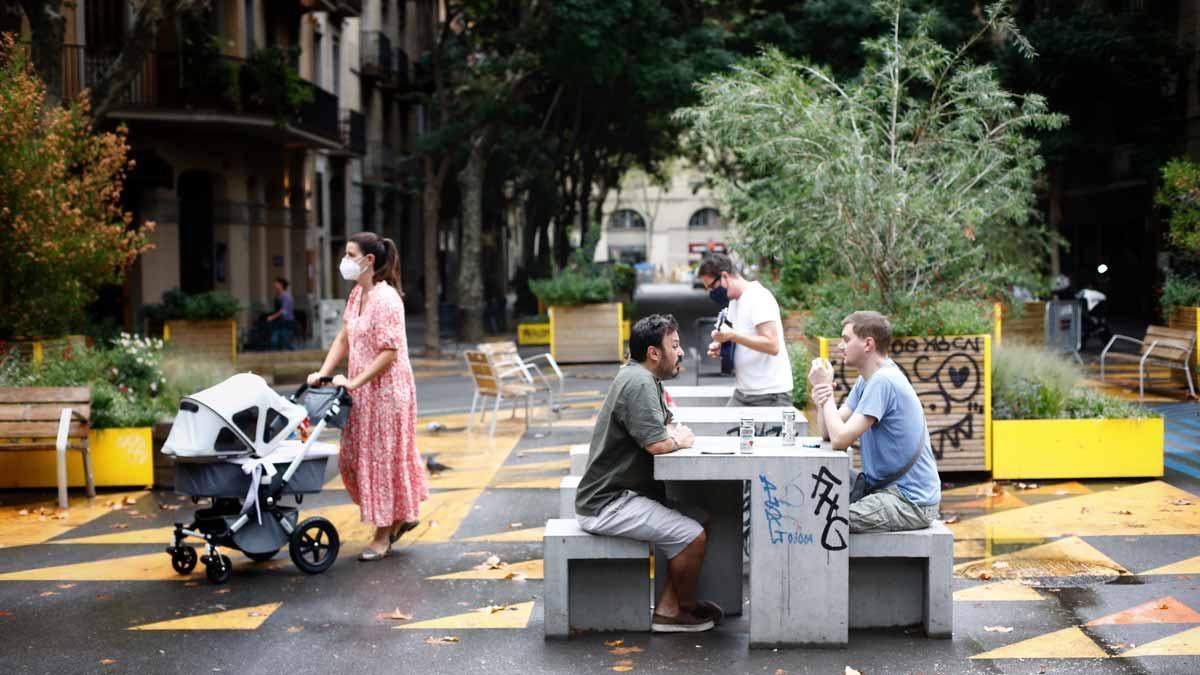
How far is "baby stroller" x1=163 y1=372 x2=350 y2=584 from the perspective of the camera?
773 centimetres

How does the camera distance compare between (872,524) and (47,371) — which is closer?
(872,524)

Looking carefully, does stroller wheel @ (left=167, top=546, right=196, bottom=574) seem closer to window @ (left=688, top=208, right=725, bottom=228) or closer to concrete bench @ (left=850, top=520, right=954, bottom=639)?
concrete bench @ (left=850, top=520, right=954, bottom=639)

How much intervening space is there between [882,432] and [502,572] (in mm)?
2725

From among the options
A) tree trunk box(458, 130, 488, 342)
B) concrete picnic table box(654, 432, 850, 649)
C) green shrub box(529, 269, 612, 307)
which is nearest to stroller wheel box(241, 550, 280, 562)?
concrete picnic table box(654, 432, 850, 649)

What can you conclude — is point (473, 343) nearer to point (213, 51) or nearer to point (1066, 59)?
point (213, 51)

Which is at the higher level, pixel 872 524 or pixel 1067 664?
pixel 872 524

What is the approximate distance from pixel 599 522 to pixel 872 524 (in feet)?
4.38

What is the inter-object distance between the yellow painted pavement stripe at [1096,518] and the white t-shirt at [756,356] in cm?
164

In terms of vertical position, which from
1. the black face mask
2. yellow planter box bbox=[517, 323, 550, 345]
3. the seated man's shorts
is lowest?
yellow planter box bbox=[517, 323, 550, 345]

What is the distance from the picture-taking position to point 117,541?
9.27 meters

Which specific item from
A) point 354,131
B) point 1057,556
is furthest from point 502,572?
point 354,131

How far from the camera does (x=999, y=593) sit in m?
7.45

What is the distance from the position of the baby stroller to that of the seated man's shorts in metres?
2.28

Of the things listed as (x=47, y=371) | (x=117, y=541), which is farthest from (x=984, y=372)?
(x=47, y=371)
